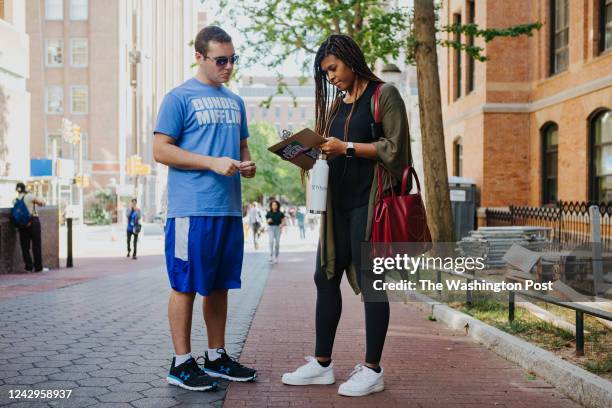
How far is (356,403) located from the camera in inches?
143

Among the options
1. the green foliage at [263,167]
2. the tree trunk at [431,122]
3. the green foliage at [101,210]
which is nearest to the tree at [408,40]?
the tree trunk at [431,122]

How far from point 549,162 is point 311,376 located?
16.8 m

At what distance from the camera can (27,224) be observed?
41.0 ft

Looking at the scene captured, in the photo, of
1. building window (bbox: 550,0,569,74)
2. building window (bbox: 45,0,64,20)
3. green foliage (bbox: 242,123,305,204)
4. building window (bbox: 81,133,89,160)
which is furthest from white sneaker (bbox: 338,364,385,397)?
green foliage (bbox: 242,123,305,204)

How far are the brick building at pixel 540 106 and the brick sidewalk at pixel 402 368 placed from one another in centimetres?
1086

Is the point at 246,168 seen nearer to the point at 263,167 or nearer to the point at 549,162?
the point at 549,162

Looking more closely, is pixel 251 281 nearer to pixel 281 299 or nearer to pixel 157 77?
pixel 281 299

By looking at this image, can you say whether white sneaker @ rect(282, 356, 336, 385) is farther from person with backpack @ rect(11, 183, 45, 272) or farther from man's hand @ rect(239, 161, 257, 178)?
person with backpack @ rect(11, 183, 45, 272)

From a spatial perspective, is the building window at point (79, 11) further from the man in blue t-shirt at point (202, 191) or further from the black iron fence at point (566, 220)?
the man in blue t-shirt at point (202, 191)

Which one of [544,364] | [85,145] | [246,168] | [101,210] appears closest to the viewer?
[246,168]

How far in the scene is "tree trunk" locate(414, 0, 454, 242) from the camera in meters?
11.1

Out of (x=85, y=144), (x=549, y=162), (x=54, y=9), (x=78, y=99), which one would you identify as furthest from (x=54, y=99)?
(x=549, y=162)

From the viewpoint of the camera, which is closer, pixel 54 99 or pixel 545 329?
pixel 545 329

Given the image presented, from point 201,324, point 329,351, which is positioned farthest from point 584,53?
point 329,351
